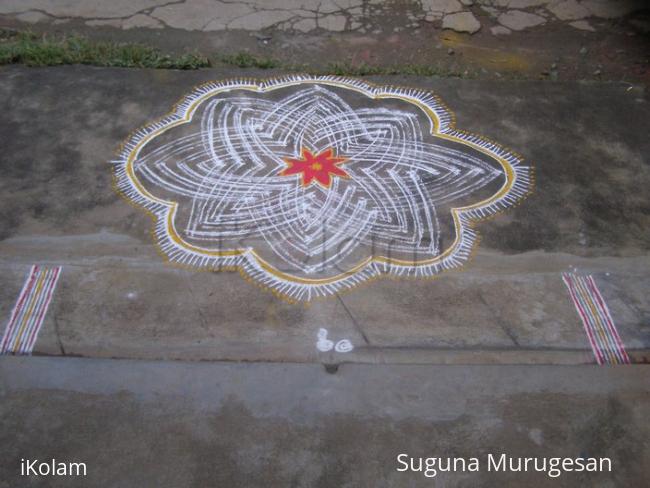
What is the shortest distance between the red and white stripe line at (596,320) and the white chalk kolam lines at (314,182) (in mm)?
572

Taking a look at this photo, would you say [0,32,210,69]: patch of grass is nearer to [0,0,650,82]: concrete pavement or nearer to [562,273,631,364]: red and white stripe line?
[0,0,650,82]: concrete pavement

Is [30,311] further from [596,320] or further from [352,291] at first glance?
[596,320]

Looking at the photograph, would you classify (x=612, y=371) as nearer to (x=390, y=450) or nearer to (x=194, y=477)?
(x=390, y=450)

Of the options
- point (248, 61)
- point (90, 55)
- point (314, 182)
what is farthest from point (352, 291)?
point (90, 55)

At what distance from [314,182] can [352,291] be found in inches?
33.3

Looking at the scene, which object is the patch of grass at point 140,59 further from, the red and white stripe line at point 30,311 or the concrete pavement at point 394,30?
the red and white stripe line at point 30,311

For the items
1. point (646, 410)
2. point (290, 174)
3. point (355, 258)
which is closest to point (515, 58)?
point (290, 174)

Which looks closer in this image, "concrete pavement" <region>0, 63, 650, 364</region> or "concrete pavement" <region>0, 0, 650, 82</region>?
"concrete pavement" <region>0, 63, 650, 364</region>

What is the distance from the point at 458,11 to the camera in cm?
521

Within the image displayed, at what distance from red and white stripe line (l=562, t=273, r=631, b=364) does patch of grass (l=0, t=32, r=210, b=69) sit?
3.14 m

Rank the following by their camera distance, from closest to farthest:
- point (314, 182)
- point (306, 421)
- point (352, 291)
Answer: point (306, 421) < point (352, 291) < point (314, 182)

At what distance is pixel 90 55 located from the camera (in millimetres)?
4258

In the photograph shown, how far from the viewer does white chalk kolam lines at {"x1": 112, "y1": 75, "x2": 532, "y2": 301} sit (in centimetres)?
291

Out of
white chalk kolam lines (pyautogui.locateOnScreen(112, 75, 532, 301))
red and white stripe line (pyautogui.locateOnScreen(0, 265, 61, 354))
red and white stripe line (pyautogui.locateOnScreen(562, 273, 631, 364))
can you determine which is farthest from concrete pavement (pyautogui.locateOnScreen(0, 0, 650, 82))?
red and white stripe line (pyautogui.locateOnScreen(0, 265, 61, 354))
